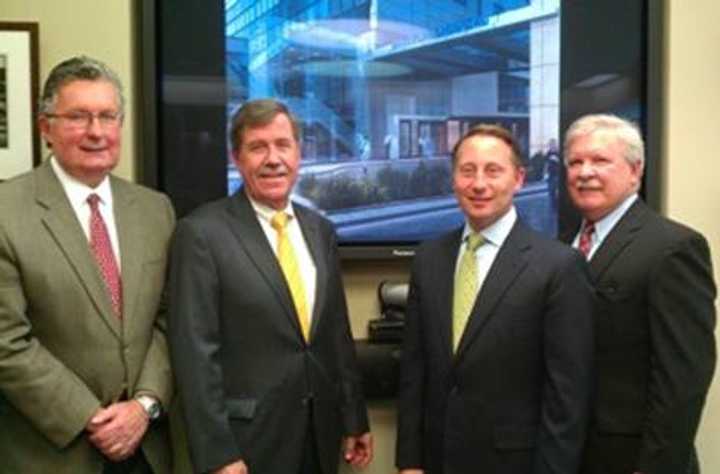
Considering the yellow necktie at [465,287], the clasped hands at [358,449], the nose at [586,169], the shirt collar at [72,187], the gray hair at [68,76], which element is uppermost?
the gray hair at [68,76]

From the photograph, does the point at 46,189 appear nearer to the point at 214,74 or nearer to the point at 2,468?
the point at 2,468

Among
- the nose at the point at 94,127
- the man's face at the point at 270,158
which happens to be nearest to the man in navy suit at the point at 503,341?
the man's face at the point at 270,158

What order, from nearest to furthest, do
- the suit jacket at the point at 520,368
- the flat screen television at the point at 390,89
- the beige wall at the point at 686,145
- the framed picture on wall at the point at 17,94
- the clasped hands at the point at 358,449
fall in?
the suit jacket at the point at 520,368
the clasped hands at the point at 358,449
the framed picture on wall at the point at 17,94
the flat screen television at the point at 390,89
the beige wall at the point at 686,145

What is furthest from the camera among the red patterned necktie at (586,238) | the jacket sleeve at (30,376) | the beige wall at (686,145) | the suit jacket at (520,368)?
the beige wall at (686,145)

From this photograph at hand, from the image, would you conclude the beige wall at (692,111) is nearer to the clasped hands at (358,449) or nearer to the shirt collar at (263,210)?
the clasped hands at (358,449)

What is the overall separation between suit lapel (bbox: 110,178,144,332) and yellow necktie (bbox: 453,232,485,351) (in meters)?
0.78

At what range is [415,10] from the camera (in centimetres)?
266

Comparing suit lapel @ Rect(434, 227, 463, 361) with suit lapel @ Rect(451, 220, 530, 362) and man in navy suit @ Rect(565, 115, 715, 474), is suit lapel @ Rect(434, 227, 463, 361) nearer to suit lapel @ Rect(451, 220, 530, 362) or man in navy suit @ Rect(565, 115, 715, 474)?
suit lapel @ Rect(451, 220, 530, 362)

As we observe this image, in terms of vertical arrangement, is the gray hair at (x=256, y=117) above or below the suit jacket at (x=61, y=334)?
above

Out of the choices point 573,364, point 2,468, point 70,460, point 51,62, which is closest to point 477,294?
point 573,364

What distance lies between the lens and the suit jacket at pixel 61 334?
5.86ft

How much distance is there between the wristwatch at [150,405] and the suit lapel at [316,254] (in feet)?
1.35

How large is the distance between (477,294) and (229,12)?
1272mm

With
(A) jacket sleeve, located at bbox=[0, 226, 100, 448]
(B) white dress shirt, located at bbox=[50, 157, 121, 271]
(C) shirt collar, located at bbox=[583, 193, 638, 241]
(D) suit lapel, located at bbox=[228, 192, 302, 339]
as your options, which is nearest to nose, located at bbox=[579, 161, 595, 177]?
(C) shirt collar, located at bbox=[583, 193, 638, 241]
